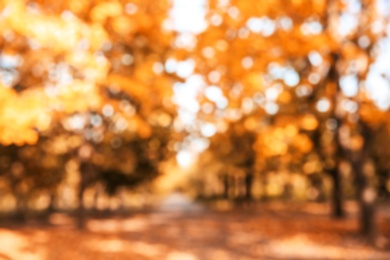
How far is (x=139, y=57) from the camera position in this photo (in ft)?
38.4

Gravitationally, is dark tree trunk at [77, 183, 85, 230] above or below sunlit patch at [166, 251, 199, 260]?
above

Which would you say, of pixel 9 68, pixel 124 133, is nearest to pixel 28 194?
pixel 124 133

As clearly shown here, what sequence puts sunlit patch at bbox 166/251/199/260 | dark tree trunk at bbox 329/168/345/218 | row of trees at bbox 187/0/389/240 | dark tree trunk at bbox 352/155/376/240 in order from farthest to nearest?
1. dark tree trunk at bbox 329/168/345/218
2. dark tree trunk at bbox 352/155/376/240
3. sunlit patch at bbox 166/251/199/260
4. row of trees at bbox 187/0/389/240

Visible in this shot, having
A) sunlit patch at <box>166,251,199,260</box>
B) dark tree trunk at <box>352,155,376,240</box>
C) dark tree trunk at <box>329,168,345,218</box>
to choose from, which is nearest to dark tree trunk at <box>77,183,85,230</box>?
sunlit patch at <box>166,251,199,260</box>

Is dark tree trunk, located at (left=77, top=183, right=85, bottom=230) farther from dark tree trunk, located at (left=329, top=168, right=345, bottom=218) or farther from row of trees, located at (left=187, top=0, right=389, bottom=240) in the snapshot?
dark tree trunk, located at (left=329, top=168, right=345, bottom=218)

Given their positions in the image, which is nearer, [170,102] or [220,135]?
[170,102]

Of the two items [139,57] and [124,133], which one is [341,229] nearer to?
[139,57]

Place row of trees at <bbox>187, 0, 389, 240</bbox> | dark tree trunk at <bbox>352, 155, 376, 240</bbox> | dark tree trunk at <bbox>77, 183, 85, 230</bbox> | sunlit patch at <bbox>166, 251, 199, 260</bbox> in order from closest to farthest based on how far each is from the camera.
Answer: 1. row of trees at <bbox>187, 0, 389, 240</bbox>
2. sunlit patch at <bbox>166, 251, 199, 260</bbox>
3. dark tree trunk at <bbox>352, 155, 376, 240</bbox>
4. dark tree trunk at <bbox>77, 183, 85, 230</bbox>

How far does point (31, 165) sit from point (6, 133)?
59.0ft

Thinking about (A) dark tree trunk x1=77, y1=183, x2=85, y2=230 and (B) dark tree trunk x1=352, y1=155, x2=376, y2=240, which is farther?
(A) dark tree trunk x1=77, y1=183, x2=85, y2=230

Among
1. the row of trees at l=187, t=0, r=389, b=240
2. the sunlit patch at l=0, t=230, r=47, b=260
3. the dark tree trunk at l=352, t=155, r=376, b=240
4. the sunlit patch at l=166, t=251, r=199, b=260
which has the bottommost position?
the sunlit patch at l=166, t=251, r=199, b=260

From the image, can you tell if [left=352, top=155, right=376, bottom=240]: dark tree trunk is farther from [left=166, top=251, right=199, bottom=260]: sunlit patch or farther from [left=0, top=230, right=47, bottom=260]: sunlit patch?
[left=0, top=230, right=47, bottom=260]: sunlit patch

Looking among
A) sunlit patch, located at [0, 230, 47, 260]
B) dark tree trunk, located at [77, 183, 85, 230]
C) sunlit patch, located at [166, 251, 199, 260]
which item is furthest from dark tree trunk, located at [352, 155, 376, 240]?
dark tree trunk, located at [77, 183, 85, 230]

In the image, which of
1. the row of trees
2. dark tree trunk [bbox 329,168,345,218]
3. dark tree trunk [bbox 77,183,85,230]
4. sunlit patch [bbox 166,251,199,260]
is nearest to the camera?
the row of trees
